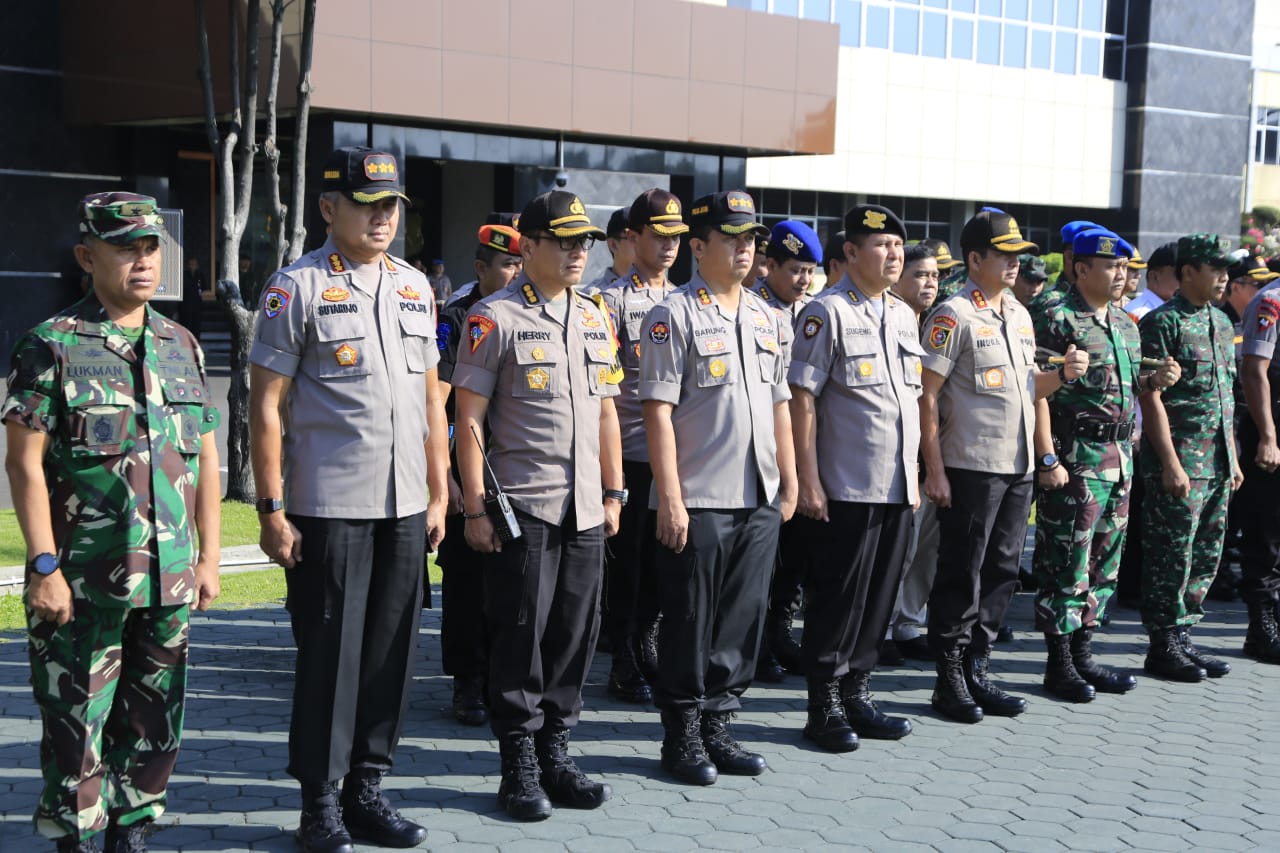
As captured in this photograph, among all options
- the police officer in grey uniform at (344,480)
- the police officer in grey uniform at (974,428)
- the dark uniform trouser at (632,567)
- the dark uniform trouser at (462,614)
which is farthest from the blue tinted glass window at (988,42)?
the police officer in grey uniform at (344,480)

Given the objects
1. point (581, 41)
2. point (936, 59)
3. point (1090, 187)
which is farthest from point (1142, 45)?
point (581, 41)

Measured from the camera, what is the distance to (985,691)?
6473mm

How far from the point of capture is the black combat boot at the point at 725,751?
17.9ft

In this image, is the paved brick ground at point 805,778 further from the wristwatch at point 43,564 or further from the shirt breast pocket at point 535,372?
the shirt breast pocket at point 535,372

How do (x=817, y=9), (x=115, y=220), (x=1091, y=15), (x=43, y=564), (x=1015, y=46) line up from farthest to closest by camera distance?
(x=1091, y=15) → (x=1015, y=46) → (x=817, y=9) → (x=115, y=220) → (x=43, y=564)

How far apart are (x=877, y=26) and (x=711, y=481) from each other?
2972cm

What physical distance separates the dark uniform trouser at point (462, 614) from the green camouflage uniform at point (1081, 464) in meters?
2.61

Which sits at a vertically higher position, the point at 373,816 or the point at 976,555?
the point at 976,555

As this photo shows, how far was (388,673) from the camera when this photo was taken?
4.74 m

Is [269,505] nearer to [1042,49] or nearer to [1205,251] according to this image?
[1205,251]

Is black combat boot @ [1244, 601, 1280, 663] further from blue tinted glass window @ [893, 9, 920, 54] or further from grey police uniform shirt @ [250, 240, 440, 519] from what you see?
blue tinted glass window @ [893, 9, 920, 54]

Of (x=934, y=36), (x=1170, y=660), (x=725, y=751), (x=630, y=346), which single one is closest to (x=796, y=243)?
(x=630, y=346)

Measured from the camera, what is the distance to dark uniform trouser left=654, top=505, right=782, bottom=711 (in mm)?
5371

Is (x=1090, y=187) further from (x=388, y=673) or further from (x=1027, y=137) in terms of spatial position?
(x=388, y=673)
